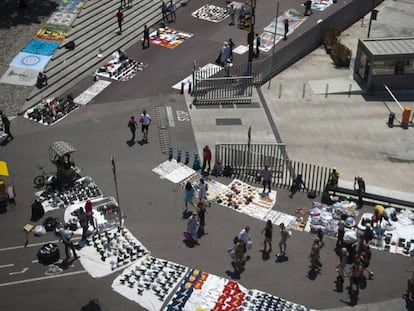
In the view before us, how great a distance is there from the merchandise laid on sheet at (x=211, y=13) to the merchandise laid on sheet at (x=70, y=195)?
22030 mm

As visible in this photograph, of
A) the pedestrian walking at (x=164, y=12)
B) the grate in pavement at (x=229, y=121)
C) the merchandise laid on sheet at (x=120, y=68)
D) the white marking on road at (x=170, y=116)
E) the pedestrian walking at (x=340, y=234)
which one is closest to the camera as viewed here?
the pedestrian walking at (x=340, y=234)

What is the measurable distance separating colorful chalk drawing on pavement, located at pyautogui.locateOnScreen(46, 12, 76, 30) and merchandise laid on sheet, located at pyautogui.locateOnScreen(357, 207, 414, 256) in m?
25.5

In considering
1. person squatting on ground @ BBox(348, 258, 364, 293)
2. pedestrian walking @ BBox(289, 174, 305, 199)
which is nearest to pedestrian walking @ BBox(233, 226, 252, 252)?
person squatting on ground @ BBox(348, 258, 364, 293)

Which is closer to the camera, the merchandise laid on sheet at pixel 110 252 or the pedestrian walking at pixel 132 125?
the merchandise laid on sheet at pixel 110 252

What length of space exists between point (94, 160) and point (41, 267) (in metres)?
8.15

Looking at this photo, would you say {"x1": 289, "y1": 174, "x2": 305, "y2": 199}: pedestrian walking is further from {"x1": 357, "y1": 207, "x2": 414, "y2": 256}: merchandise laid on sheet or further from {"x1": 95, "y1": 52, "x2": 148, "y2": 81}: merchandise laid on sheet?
{"x1": 95, "y1": 52, "x2": 148, "y2": 81}: merchandise laid on sheet

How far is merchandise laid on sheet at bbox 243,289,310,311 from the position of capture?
73.9ft

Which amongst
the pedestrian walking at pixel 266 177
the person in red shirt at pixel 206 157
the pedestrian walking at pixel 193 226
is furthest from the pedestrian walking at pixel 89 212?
the pedestrian walking at pixel 266 177

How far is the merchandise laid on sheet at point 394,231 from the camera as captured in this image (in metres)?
25.8

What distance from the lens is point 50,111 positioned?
35.2m

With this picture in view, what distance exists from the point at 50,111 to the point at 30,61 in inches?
243

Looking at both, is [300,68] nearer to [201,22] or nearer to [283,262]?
[201,22]

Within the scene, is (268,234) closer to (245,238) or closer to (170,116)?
(245,238)

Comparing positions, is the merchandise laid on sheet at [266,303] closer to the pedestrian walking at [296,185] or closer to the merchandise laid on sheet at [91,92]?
the pedestrian walking at [296,185]
